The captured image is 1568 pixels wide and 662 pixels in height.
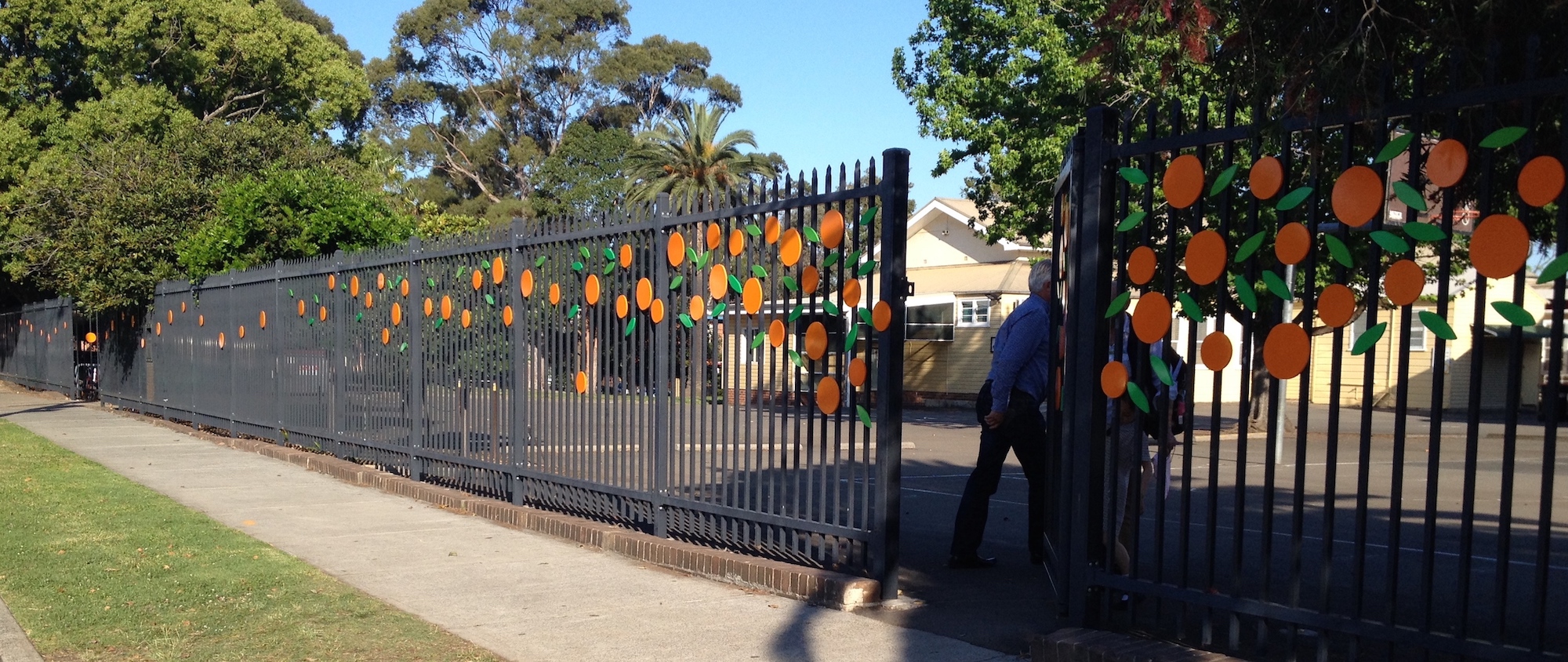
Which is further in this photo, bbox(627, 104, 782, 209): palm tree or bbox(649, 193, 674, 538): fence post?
bbox(627, 104, 782, 209): palm tree

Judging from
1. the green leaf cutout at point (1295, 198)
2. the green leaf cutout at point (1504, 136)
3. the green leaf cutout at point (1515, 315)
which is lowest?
the green leaf cutout at point (1515, 315)

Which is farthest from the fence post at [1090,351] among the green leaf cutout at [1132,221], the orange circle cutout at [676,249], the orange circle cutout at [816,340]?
the orange circle cutout at [676,249]

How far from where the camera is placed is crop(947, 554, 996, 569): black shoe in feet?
23.8

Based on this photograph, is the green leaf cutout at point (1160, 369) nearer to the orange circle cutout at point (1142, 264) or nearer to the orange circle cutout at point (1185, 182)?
the orange circle cutout at point (1142, 264)

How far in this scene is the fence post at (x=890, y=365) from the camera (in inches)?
248

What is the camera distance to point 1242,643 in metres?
4.88

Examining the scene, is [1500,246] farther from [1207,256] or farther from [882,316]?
[882,316]

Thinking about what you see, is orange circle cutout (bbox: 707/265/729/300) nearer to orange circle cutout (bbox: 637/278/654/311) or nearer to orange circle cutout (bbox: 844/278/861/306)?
orange circle cutout (bbox: 637/278/654/311)

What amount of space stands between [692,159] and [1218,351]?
36123mm

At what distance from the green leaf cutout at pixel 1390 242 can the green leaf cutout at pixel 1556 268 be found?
0.45 metres

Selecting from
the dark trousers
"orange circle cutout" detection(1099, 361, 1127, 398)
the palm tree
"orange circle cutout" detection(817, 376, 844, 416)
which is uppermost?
the palm tree

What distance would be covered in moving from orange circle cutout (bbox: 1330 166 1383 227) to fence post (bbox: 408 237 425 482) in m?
8.40

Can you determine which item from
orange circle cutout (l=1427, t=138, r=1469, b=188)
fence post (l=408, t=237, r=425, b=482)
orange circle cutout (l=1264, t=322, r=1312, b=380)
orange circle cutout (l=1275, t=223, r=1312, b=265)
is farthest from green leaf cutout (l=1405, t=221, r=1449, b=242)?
fence post (l=408, t=237, r=425, b=482)

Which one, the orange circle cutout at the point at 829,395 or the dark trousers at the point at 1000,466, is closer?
the orange circle cutout at the point at 829,395
